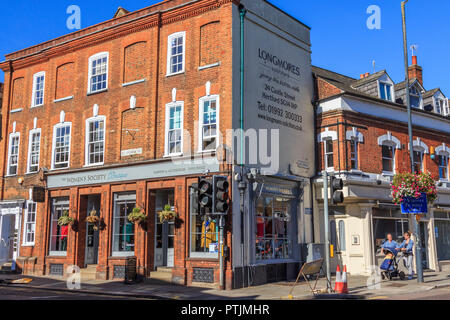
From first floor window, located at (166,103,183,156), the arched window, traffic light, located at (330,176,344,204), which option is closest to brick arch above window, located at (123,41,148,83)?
first floor window, located at (166,103,183,156)

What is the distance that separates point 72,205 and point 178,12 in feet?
30.3

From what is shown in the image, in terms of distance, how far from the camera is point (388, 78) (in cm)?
2166

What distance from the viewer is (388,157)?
68.1ft

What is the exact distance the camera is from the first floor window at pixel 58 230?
67.1 feet

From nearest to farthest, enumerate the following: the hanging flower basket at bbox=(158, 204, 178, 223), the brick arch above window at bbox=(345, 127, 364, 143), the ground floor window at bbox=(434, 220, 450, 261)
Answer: the hanging flower basket at bbox=(158, 204, 178, 223)
the brick arch above window at bbox=(345, 127, 364, 143)
the ground floor window at bbox=(434, 220, 450, 261)

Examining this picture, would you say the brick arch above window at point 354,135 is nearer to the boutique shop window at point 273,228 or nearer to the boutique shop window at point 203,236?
the boutique shop window at point 273,228

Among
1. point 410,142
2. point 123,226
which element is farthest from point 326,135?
point 123,226

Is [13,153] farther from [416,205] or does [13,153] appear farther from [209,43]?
[416,205]

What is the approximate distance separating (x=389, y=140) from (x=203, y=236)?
9.61m

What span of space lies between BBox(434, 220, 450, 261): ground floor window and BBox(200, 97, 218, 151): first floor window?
12132 millimetres

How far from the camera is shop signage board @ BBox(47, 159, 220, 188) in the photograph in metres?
16.8

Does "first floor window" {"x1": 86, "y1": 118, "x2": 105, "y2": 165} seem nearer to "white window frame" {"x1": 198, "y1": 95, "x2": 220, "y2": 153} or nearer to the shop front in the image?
the shop front
